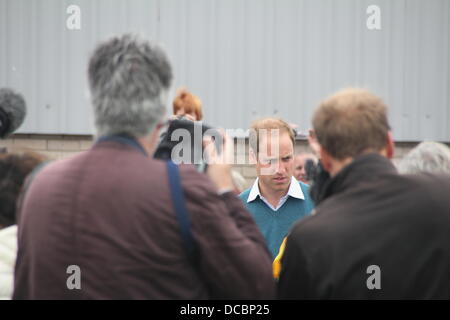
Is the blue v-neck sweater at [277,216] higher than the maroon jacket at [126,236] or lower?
lower

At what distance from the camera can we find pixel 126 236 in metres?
1.70

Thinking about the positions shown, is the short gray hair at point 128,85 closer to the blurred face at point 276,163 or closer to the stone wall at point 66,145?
the blurred face at point 276,163

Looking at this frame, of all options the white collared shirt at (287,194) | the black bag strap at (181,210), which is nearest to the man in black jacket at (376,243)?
the black bag strap at (181,210)

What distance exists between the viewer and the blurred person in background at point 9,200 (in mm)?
2234

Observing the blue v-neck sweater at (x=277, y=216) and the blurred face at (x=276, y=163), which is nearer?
the blue v-neck sweater at (x=277, y=216)

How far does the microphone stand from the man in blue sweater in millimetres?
1552

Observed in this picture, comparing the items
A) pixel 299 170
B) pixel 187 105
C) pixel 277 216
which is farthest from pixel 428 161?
pixel 299 170

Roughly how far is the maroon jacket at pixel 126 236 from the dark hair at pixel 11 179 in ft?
1.88

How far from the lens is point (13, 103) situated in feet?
9.04

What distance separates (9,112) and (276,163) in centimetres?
173

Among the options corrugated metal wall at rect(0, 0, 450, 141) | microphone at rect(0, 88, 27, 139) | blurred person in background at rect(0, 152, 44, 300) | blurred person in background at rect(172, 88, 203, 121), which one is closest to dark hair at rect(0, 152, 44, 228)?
blurred person in background at rect(0, 152, 44, 300)

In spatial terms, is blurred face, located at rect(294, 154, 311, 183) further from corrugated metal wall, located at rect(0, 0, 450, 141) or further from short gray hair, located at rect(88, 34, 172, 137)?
short gray hair, located at rect(88, 34, 172, 137)

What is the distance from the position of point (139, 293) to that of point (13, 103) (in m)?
1.44

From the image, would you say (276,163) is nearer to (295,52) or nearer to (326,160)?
(326,160)
